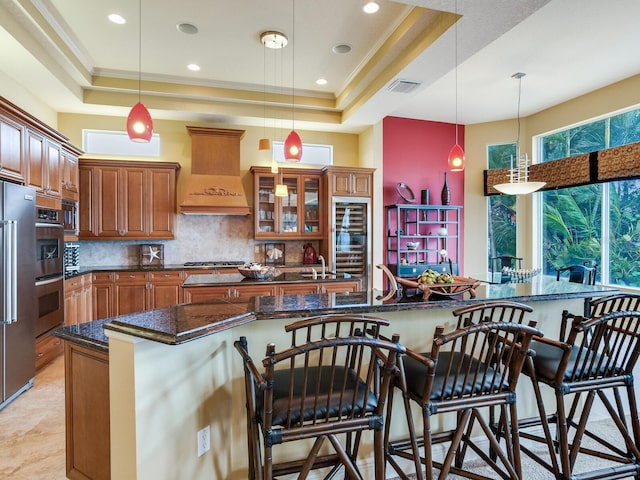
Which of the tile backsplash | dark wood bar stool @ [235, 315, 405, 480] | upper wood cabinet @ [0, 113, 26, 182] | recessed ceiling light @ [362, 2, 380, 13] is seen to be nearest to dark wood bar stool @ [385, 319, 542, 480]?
dark wood bar stool @ [235, 315, 405, 480]

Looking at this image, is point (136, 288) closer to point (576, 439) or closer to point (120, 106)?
point (120, 106)

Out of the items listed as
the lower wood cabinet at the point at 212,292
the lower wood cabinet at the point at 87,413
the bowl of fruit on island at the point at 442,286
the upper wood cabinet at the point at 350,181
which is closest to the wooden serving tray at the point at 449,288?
the bowl of fruit on island at the point at 442,286

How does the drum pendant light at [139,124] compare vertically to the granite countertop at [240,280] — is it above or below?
above

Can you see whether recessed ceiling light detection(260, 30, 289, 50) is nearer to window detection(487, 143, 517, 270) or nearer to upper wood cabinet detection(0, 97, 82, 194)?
upper wood cabinet detection(0, 97, 82, 194)

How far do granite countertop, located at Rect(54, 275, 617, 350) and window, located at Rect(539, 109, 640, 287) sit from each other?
11.0 feet

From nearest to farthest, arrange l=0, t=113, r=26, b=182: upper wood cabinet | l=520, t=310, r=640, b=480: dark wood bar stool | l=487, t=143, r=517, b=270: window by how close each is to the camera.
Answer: l=520, t=310, r=640, b=480: dark wood bar stool, l=0, t=113, r=26, b=182: upper wood cabinet, l=487, t=143, r=517, b=270: window

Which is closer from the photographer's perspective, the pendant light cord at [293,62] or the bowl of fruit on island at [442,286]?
Answer: the bowl of fruit on island at [442,286]

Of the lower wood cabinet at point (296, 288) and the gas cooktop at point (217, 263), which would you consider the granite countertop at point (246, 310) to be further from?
the gas cooktop at point (217, 263)

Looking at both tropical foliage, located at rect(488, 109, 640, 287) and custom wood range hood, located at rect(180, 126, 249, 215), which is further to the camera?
custom wood range hood, located at rect(180, 126, 249, 215)

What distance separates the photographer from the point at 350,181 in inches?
218

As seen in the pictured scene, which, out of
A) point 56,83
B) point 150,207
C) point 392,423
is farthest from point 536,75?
→ point 56,83

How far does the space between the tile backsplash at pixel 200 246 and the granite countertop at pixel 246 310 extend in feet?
12.1

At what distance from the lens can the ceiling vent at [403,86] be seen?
4.12 metres

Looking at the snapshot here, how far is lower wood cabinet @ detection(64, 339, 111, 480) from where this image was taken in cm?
164
